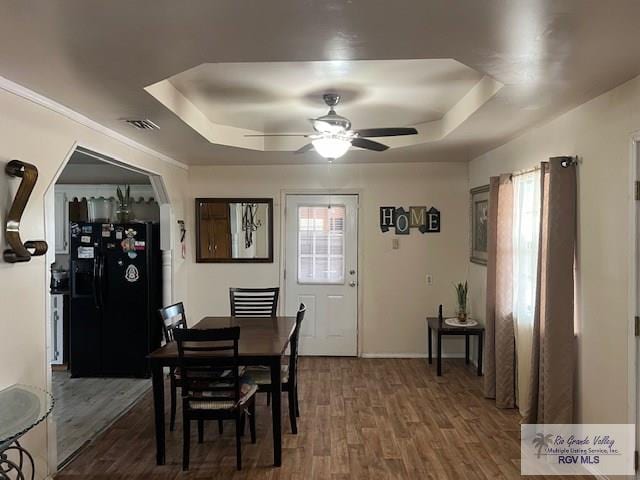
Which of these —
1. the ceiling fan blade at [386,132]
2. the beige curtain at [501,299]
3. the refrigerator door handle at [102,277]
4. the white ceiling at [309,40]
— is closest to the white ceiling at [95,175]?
the refrigerator door handle at [102,277]

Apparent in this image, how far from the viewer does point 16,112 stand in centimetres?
257

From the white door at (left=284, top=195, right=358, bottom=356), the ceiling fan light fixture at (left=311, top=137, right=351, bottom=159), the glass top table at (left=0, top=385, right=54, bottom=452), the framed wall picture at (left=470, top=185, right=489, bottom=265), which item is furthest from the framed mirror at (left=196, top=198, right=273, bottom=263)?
the glass top table at (left=0, top=385, right=54, bottom=452)

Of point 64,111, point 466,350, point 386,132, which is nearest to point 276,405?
point 386,132

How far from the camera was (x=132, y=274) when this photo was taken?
16.4 feet

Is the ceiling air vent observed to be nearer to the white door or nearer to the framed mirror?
the framed mirror

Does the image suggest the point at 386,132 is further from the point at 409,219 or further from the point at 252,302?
the point at 409,219

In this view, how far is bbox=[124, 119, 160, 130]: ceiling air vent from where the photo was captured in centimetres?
335

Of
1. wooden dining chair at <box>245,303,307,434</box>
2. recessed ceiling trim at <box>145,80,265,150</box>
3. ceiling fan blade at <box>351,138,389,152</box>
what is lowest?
wooden dining chair at <box>245,303,307,434</box>

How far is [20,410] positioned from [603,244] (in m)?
3.24

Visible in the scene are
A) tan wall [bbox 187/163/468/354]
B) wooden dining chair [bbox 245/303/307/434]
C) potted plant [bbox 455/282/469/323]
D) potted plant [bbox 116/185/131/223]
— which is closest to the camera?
wooden dining chair [bbox 245/303/307/434]

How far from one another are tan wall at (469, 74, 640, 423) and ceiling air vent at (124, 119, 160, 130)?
113 inches

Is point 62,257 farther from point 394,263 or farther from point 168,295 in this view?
point 394,263

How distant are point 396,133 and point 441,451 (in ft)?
7.27

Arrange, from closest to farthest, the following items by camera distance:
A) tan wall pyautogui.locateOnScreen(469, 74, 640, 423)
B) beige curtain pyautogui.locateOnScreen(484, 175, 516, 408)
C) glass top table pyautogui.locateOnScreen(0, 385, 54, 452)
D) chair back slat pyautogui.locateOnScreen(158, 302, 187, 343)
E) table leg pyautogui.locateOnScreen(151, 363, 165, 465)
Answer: glass top table pyautogui.locateOnScreen(0, 385, 54, 452) < tan wall pyautogui.locateOnScreen(469, 74, 640, 423) < table leg pyautogui.locateOnScreen(151, 363, 165, 465) < chair back slat pyautogui.locateOnScreen(158, 302, 187, 343) < beige curtain pyautogui.locateOnScreen(484, 175, 516, 408)
